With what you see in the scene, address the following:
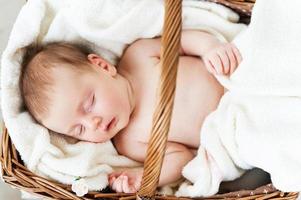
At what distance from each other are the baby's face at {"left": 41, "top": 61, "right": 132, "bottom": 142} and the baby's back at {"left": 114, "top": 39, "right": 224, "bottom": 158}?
66 mm

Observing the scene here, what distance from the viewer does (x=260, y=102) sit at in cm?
106

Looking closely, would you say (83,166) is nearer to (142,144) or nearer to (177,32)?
(142,144)

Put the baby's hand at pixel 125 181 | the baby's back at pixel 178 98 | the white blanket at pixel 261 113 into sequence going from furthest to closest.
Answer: the baby's back at pixel 178 98, the baby's hand at pixel 125 181, the white blanket at pixel 261 113

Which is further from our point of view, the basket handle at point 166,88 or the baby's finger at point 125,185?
the baby's finger at point 125,185

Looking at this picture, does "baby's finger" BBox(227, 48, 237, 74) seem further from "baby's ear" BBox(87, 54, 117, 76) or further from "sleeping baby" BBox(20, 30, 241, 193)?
"baby's ear" BBox(87, 54, 117, 76)

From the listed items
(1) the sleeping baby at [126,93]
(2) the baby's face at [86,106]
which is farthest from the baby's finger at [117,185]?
(2) the baby's face at [86,106]

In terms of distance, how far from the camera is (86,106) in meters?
1.15

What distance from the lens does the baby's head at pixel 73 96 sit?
1143mm

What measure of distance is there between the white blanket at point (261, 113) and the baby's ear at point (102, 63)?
236 mm

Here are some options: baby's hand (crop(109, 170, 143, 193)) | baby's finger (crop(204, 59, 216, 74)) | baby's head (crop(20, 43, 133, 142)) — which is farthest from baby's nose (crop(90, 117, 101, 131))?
baby's finger (crop(204, 59, 216, 74))

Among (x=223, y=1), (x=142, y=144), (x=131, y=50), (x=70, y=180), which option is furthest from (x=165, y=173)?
(x=223, y=1)

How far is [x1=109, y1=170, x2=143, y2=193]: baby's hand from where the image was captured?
3.62 ft

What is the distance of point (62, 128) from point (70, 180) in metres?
0.11

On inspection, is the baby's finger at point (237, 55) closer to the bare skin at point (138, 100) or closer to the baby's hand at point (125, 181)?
the bare skin at point (138, 100)
